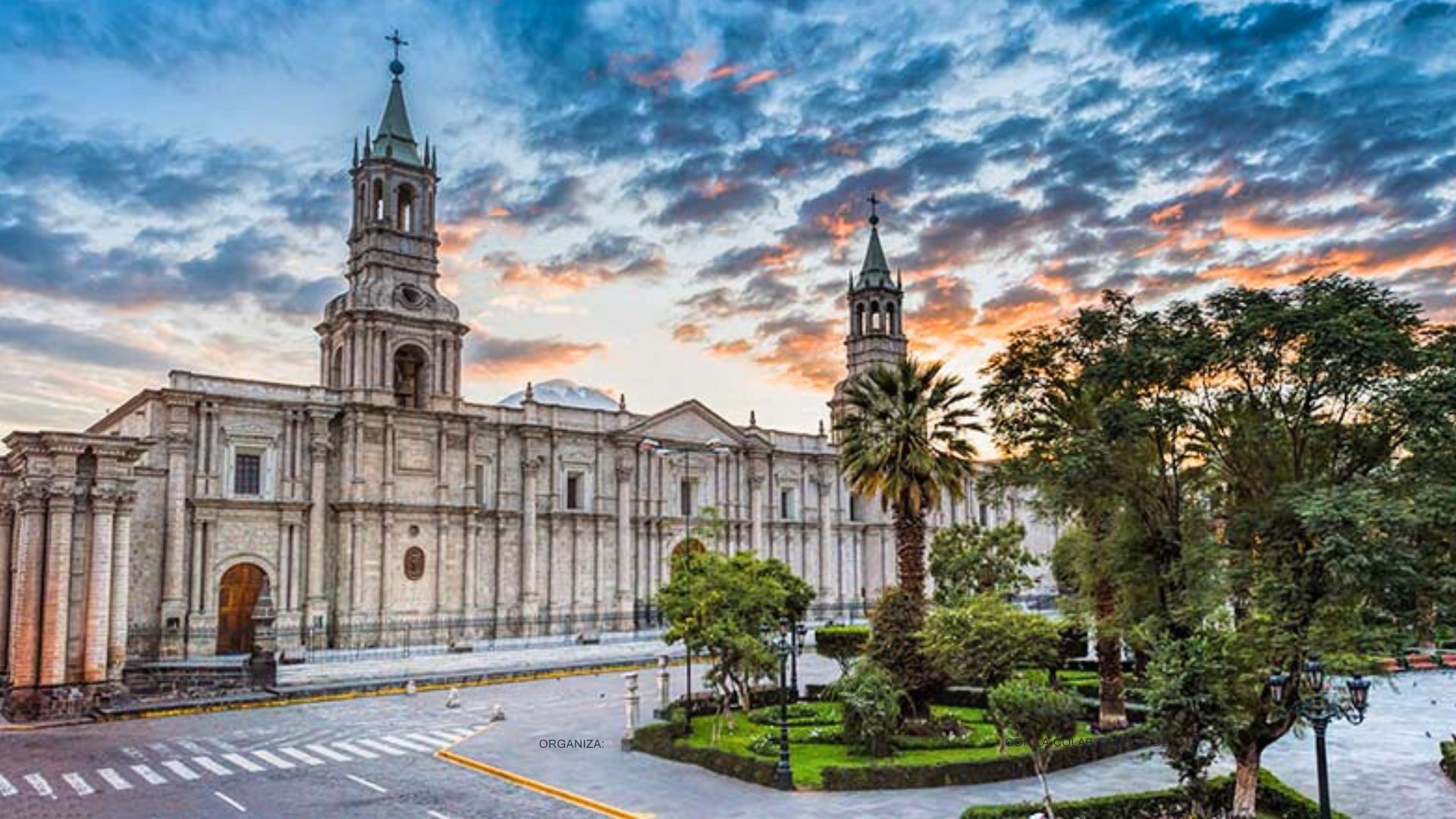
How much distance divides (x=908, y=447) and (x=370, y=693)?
66.3ft

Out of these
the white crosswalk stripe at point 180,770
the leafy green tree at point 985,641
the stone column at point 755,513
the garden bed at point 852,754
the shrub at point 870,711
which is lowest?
the white crosswalk stripe at point 180,770

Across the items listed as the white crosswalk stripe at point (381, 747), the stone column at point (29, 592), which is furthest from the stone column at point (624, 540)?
the white crosswalk stripe at point (381, 747)

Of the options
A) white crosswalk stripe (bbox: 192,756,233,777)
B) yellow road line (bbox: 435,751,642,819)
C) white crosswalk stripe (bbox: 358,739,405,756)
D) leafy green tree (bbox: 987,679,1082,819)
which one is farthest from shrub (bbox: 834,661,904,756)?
white crosswalk stripe (bbox: 192,756,233,777)

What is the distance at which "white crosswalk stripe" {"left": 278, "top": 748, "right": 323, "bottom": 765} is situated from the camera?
23625 mm

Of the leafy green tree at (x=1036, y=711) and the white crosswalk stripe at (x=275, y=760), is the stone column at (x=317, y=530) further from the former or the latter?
the leafy green tree at (x=1036, y=711)

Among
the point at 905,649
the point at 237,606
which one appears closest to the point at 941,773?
the point at 905,649

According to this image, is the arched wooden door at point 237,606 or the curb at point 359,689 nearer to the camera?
the curb at point 359,689

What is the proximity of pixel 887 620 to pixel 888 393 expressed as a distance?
689cm

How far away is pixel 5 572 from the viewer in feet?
122

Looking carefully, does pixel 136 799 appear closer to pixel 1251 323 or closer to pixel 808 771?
pixel 808 771

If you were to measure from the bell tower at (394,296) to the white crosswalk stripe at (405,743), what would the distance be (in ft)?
81.5

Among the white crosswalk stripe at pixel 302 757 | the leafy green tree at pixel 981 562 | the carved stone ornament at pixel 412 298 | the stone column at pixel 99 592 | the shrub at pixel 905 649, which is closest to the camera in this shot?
the white crosswalk stripe at pixel 302 757

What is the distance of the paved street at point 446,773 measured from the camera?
19234mm

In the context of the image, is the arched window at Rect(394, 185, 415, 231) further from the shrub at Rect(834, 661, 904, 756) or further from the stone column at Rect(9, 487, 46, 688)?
the shrub at Rect(834, 661, 904, 756)
